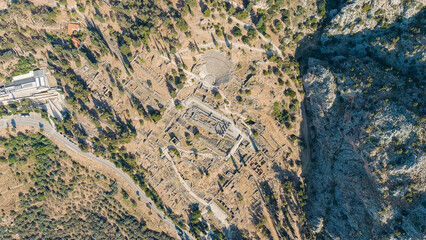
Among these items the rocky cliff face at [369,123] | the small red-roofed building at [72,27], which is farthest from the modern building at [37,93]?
the rocky cliff face at [369,123]

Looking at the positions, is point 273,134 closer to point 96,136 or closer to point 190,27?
point 190,27

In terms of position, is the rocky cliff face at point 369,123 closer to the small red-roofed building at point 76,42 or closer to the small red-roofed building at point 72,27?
the small red-roofed building at point 76,42

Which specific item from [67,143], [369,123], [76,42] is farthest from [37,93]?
[369,123]

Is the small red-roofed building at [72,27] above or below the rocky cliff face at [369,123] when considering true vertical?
below

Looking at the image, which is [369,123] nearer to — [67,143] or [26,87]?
[67,143]

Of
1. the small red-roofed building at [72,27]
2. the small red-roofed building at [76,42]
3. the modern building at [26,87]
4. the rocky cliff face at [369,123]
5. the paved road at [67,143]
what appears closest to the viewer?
the rocky cliff face at [369,123]

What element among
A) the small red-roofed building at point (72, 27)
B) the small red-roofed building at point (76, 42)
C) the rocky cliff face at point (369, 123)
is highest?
the rocky cliff face at point (369, 123)

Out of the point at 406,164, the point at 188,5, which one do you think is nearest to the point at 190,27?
the point at 188,5
